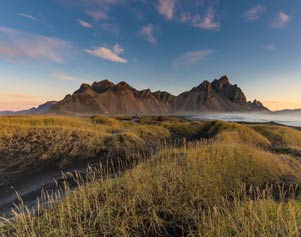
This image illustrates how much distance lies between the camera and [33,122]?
54.3 ft

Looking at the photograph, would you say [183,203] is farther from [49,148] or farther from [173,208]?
[49,148]

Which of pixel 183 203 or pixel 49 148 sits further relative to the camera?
pixel 49 148

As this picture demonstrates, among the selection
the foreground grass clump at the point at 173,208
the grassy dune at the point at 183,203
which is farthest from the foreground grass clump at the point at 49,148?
the foreground grass clump at the point at 173,208

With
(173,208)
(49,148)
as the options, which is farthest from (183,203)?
(49,148)

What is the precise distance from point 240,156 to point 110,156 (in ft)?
21.8

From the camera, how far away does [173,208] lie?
4.75 metres

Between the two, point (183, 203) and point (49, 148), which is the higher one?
point (49, 148)

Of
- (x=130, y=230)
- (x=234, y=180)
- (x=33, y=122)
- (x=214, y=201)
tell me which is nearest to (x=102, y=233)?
(x=130, y=230)

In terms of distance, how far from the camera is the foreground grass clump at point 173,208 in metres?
3.70

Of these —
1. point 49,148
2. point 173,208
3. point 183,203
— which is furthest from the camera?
point 49,148

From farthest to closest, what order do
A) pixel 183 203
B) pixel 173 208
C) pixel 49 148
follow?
pixel 49 148, pixel 183 203, pixel 173 208

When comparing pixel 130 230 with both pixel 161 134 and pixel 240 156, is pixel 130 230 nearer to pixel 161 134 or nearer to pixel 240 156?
pixel 240 156

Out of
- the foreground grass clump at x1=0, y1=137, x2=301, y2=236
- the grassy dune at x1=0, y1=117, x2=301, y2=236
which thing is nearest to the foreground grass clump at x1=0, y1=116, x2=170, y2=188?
the grassy dune at x1=0, y1=117, x2=301, y2=236

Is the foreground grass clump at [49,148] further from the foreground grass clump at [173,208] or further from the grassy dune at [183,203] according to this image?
the foreground grass clump at [173,208]
